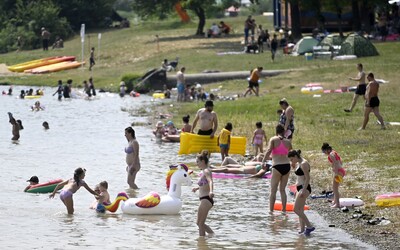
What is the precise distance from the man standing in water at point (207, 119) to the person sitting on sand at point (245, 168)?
1.28 metres

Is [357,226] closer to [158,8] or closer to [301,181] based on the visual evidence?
[301,181]

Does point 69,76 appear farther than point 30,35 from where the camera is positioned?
No

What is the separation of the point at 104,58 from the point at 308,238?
49279mm

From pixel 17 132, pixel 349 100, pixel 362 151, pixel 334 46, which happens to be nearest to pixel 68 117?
pixel 17 132

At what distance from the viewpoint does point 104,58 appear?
218 feet

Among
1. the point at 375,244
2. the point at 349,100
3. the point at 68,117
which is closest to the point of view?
the point at 375,244

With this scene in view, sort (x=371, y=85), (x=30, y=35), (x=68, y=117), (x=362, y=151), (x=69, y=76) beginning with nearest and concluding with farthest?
(x=362, y=151)
(x=371, y=85)
(x=68, y=117)
(x=69, y=76)
(x=30, y=35)

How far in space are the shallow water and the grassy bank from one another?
5.67 feet

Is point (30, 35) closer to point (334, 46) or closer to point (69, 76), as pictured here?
point (69, 76)

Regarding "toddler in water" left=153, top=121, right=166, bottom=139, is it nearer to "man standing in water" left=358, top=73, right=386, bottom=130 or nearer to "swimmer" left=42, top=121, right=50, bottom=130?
"man standing in water" left=358, top=73, right=386, bottom=130

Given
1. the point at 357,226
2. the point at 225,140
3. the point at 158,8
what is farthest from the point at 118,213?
the point at 158,8

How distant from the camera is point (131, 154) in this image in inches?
903

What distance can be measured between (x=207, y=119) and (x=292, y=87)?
18.1 m

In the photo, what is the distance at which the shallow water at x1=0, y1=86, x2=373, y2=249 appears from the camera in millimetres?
18109
